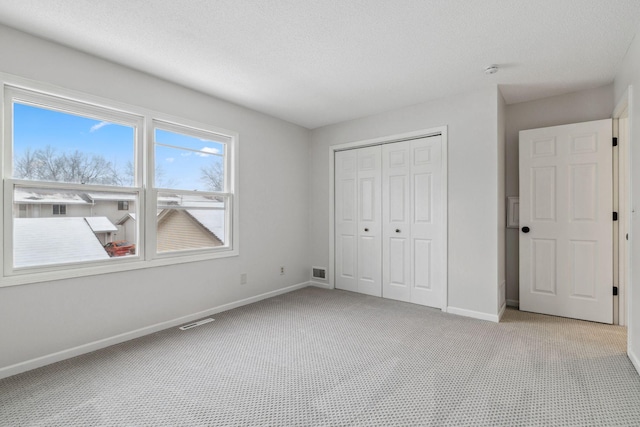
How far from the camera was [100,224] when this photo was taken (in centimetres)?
277

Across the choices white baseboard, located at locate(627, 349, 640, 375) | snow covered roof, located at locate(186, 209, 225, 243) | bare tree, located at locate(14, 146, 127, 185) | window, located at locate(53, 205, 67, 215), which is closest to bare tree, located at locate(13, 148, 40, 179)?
bare tree, located at locate(14, 146, 127, 185)

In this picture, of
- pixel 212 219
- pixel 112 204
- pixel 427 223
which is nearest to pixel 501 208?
pixel 427 223

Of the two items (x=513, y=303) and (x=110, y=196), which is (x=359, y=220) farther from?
A: (x=110, y=196)

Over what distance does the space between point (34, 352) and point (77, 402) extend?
80 cm

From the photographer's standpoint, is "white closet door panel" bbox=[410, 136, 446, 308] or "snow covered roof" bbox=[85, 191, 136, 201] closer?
"snow covered roof" bbox=[85, 191, 136, 201]

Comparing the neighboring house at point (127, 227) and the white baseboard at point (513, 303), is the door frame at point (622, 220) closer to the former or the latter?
the white baseboard at point (513, 303)

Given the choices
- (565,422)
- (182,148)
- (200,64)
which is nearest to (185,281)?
(182,148)

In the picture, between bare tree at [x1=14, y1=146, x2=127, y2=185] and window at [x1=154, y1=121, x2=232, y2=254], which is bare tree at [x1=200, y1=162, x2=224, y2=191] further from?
bare tree at [x1=14, y1=146, x2=127, y2=185]

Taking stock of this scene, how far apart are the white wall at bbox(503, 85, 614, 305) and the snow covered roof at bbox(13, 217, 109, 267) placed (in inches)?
178

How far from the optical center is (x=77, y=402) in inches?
75.6

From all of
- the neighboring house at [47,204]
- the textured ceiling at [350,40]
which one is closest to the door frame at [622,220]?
the textured ceiling at [350,40]

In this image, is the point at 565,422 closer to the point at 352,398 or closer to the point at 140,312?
the point at 352,398

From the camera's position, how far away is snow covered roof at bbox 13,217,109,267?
7.73 feet

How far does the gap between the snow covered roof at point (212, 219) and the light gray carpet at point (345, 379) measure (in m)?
1.11
